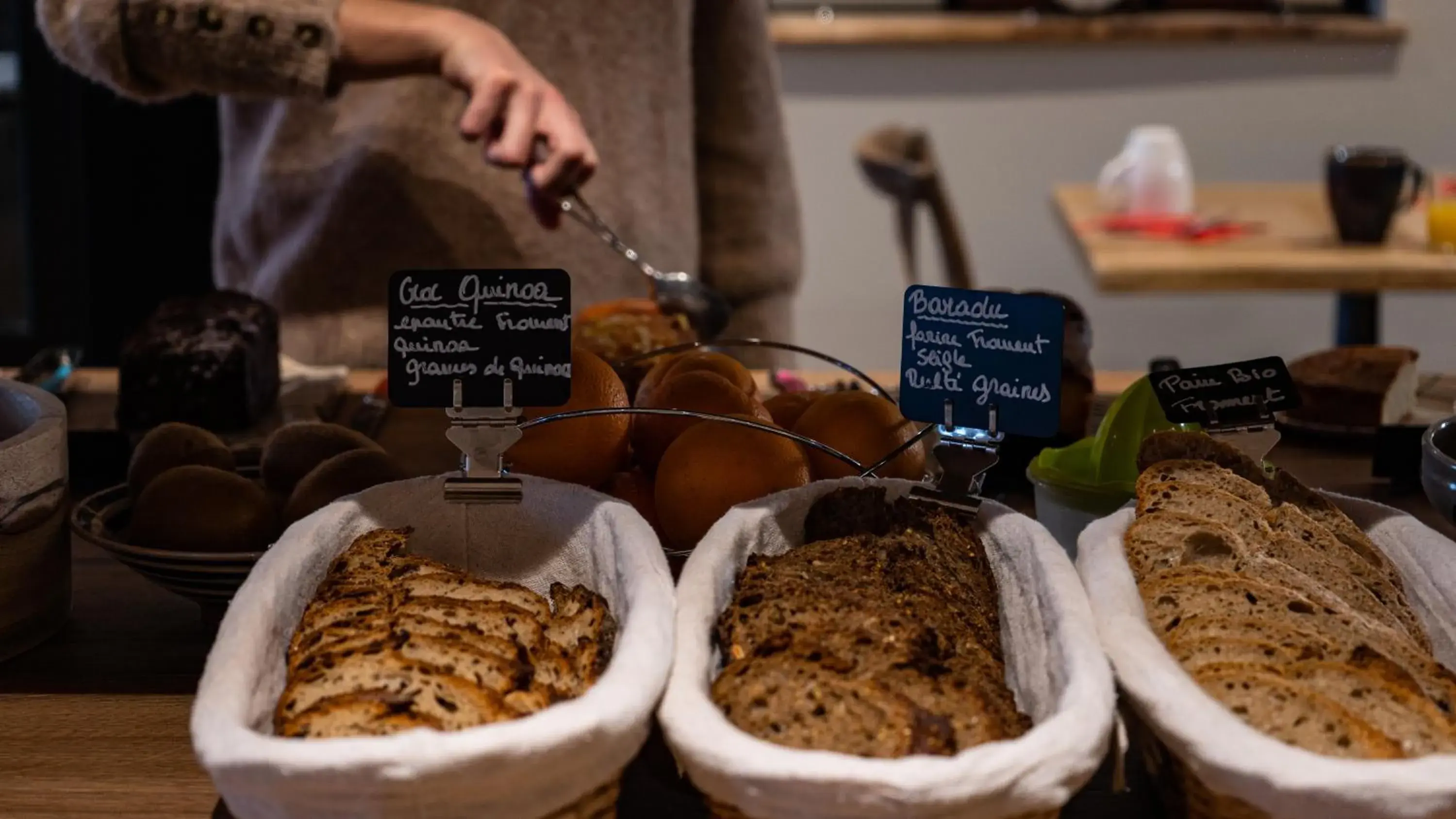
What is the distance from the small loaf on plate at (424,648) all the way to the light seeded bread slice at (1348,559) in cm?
45

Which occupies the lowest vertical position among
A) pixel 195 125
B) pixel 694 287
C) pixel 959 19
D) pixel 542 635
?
pixel 542 635

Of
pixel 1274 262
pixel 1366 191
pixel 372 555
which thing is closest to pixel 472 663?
pixel 372 555

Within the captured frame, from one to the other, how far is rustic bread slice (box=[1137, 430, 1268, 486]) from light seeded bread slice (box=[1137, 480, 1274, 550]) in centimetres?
4

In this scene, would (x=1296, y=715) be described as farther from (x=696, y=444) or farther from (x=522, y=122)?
(x=522, y=122)

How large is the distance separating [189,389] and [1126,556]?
100 centimetres

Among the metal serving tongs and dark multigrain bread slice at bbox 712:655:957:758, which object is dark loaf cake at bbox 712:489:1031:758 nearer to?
dark multigrain bread slice at bbox 712:655:957:758

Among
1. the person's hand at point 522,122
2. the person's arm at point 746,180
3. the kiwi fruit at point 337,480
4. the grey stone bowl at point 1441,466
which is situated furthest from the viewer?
the person's arm at point 746,180

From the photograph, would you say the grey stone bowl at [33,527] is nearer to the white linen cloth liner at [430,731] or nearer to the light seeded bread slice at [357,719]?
the white linen cloth liner at [430,731]

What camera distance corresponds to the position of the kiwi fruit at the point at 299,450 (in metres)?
1.13

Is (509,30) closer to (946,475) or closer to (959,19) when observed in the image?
(946,475)

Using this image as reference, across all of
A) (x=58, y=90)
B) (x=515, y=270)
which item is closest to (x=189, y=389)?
(x=515, y=270)

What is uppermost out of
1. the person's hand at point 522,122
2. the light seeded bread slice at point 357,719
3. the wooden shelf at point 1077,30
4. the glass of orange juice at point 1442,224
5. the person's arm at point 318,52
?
the wooden shelf at point 1077,30

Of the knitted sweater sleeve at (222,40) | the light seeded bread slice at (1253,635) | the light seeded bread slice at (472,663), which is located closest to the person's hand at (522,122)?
the knitted sweater sleeve at (222,40)

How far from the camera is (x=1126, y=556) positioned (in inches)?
35.4
